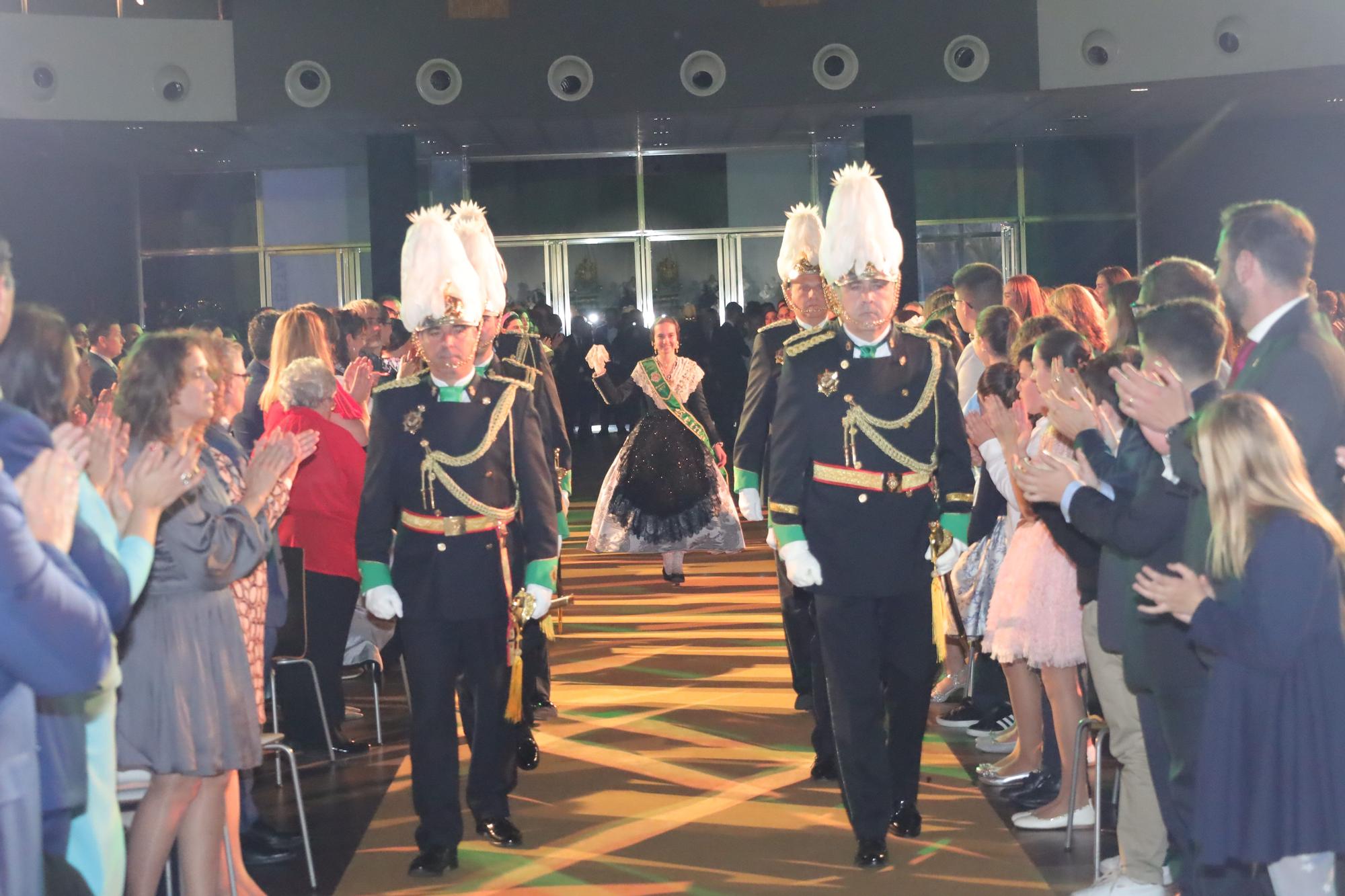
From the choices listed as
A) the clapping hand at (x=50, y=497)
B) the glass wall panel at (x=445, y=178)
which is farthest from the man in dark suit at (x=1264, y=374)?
the glass wall panel at (x=445, y=178)

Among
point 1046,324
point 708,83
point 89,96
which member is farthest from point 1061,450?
point 89,96

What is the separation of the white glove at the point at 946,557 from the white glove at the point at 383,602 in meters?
1.66

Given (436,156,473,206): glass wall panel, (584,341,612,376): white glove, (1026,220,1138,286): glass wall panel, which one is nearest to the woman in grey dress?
(584,341,612,376): white glove

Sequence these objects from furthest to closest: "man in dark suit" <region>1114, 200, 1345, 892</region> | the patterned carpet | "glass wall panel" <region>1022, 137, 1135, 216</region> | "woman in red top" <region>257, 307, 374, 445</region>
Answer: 1. "glass wall panel" <region>1022, 137, 1135, 216</region>
2. "woman in red top" <region>257, 307, 374, 445</region>
3. the patterned carpet
4. "man in dark suit" <region>1114, 200, 1345, 892</region>

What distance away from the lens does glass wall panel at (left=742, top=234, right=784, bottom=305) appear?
17.8m

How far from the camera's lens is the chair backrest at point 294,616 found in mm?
5156

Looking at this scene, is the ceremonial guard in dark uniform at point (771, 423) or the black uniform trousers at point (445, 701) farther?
the ceremonial guard in dark uniform at point (771, 423)

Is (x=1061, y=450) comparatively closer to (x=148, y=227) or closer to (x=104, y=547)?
(x=104, y=547)

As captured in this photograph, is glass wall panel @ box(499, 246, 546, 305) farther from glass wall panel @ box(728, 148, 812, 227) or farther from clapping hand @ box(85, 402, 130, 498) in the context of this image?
clapping hand @ box(85, 402, 130, 498)

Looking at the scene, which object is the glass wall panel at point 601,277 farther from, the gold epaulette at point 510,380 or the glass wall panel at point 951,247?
the gold epaulette at point 510,380

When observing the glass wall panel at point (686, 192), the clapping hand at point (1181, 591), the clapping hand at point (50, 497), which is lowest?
the clapping hand at point (1181, 591)

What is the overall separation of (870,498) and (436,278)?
153 centimetres

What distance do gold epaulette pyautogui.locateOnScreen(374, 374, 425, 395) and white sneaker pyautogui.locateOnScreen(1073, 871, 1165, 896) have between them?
2.48 m

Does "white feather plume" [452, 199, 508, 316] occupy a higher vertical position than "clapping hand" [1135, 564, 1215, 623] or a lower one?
higher
